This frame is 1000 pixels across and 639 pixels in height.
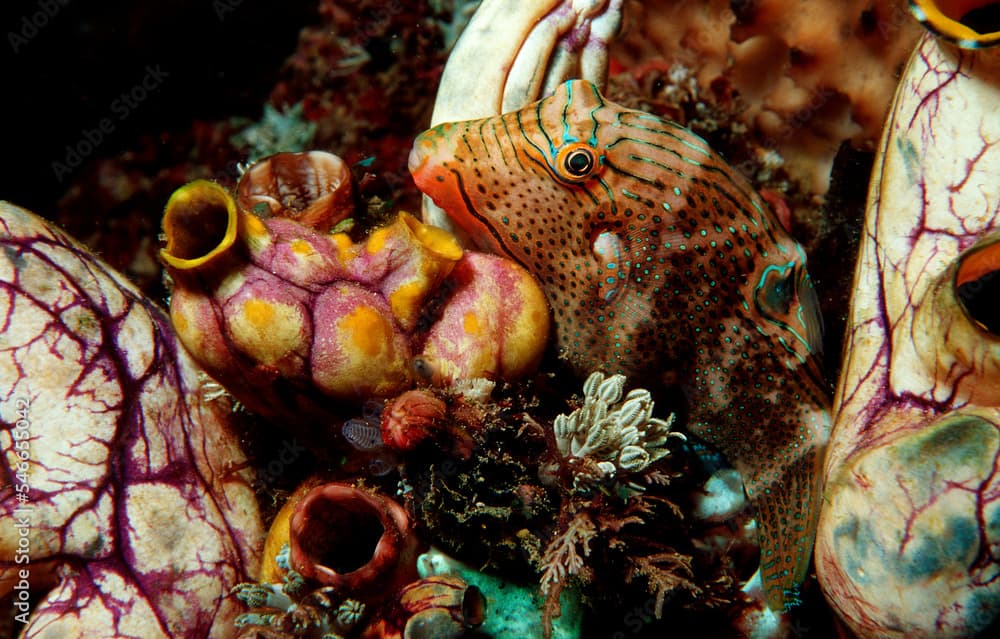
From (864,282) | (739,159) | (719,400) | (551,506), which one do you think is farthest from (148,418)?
(739,159)

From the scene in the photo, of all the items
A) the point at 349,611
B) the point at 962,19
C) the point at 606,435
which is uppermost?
the point at 962,19

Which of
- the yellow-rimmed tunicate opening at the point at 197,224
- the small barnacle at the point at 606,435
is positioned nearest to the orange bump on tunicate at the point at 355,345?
the yellow-rimmed tunicate opening at the point at 197,224

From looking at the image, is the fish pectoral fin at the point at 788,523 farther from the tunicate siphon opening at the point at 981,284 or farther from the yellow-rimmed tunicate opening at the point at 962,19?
the yellow-rimmed tunicate opening at the point at 962,19

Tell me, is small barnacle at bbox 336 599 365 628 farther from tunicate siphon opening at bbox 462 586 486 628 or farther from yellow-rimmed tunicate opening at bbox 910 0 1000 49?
yellow-rimmed tunicate opening at bbox 910 0 1000 49

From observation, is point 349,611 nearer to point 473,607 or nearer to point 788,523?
point 473,607

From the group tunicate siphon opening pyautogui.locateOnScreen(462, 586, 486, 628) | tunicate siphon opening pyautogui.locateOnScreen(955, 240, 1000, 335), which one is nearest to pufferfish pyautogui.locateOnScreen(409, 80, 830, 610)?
tunicate siphon opening pyautogui.locateOnScreen(955, 240, 1000, 335)

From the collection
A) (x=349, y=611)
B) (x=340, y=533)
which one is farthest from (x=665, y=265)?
(x=349, y=611)

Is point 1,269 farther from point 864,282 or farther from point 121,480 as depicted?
point 864,282
